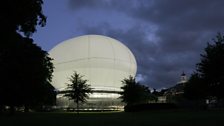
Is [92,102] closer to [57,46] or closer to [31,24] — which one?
[57,46]

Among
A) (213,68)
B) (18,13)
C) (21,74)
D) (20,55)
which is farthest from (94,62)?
(18,13)

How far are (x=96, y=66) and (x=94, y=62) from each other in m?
1.22

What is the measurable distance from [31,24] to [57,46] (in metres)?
115

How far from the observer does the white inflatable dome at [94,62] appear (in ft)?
385

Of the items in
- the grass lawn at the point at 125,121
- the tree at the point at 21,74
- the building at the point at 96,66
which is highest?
the building at the point at 96,66

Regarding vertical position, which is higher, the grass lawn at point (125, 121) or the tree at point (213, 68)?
the tree at point (213, 68)

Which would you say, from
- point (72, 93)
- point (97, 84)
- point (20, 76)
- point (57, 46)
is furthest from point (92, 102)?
point (20, 76)

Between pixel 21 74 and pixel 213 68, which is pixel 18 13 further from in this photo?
pixel 21 74

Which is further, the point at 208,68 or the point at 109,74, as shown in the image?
the point at 109,74

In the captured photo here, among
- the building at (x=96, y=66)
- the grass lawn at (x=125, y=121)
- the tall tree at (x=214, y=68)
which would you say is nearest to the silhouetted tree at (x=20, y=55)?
the grass lawn at (x=125, y=121)

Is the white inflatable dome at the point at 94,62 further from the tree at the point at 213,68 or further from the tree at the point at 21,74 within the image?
the tree at the point at 213,68

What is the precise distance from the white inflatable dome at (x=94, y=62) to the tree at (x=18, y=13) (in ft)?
336

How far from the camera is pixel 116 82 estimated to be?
119 m

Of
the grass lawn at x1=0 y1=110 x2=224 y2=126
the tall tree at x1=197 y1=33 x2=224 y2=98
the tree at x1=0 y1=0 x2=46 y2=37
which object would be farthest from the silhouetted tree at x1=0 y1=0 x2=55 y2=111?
the tall tree at x1=197 y1=33 x2=224 y2=98
